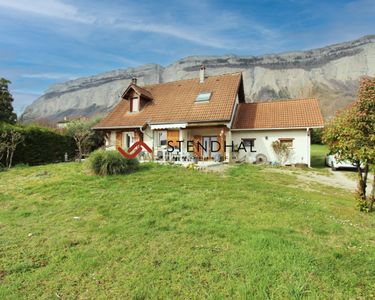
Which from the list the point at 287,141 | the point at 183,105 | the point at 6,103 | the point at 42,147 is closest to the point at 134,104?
the point at 183,105

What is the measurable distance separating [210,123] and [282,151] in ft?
23.2

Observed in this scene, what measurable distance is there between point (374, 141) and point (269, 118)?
1581 centimetres

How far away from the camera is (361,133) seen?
29.8 ft

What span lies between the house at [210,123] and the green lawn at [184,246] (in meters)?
13.2

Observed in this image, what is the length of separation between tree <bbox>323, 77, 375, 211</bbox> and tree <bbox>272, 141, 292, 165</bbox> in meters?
12.9

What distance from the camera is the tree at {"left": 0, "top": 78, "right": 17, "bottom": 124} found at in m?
39.0

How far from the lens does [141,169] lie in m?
15.5

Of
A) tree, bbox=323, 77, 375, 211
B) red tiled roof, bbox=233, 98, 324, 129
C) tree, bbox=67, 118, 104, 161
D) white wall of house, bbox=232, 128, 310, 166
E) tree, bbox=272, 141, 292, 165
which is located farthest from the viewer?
tree, bbox=67, 118, 104, 161

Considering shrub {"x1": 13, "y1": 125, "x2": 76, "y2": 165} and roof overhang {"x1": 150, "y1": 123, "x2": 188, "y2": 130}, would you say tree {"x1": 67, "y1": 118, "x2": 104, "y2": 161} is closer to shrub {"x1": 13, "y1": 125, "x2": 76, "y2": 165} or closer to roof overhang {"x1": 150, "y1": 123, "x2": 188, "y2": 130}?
shrub {"x1": 13, "y1": 125, "x2": 76, "y2": 165}

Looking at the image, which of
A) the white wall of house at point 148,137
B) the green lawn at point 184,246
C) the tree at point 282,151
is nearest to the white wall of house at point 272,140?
the tree at point 282,151

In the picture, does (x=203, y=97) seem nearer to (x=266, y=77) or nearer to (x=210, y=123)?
(x=210, y=123)

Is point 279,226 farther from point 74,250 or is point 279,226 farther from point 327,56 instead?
point 327,56

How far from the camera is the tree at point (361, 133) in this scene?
8.86m

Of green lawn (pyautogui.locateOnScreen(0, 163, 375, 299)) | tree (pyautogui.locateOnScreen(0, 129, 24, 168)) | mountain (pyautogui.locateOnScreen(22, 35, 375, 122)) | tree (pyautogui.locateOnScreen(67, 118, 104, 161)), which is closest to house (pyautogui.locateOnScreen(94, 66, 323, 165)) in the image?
tree (pyautogui.locateOnScreen(67, 118, 104, 161))
